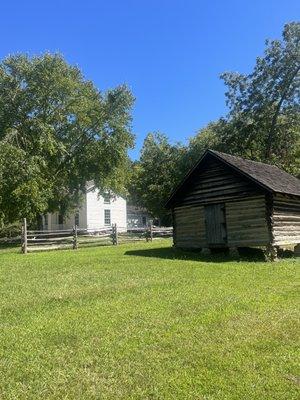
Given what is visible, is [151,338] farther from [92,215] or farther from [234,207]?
[92,215]

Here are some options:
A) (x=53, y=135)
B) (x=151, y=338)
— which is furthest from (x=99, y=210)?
(x=151, y=338)

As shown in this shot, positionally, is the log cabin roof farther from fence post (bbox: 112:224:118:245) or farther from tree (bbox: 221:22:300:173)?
tree (bbox: 221:22:300:173)

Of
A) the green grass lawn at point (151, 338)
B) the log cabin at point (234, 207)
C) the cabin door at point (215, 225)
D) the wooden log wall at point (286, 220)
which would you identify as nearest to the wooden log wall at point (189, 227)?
the log cabin at point (234, 207)

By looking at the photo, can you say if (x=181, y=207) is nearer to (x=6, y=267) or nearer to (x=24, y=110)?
(x=6, y=267)

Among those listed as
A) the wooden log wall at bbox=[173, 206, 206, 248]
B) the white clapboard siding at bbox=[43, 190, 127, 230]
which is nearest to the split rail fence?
the wooden log wall at bbox=[173, 206, 206, 248]

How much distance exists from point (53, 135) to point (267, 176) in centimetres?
2049

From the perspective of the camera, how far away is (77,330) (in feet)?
27.2

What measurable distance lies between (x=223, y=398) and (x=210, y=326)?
10.0 feet

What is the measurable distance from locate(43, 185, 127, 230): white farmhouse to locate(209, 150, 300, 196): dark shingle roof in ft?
87.3

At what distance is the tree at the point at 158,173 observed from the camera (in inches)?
2077

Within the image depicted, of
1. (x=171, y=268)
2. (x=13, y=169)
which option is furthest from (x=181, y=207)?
(x=13, y=169)

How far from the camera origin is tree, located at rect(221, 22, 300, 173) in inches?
1588

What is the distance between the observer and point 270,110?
42562mm

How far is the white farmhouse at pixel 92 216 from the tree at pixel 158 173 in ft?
12.0
